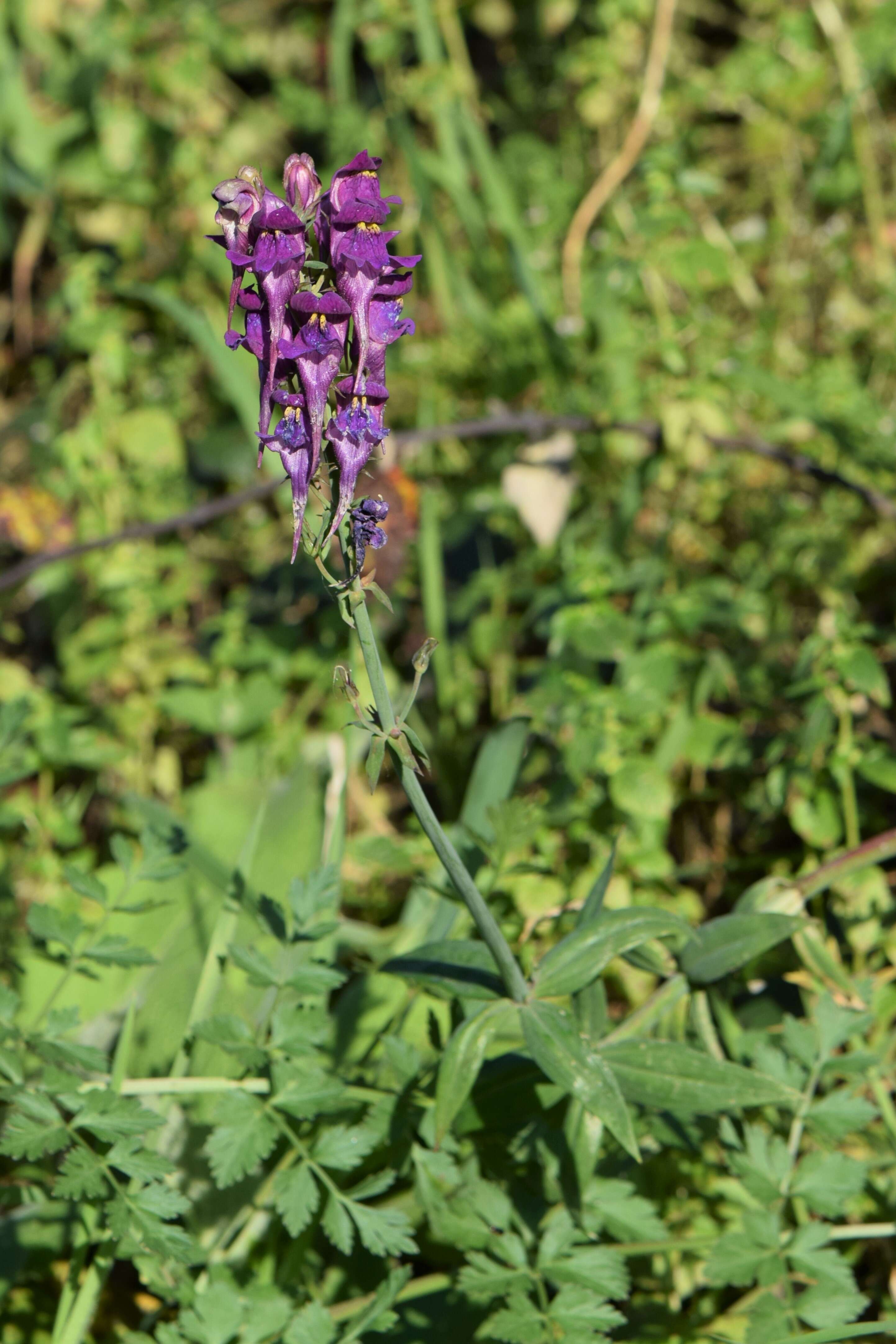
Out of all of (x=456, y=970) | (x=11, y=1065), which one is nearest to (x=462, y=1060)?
(x=456, y=970)

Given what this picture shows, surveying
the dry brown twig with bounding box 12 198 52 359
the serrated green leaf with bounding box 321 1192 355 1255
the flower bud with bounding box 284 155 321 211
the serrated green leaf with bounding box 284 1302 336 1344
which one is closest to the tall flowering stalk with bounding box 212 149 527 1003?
the flower bud with bounding box 284 155 321 211

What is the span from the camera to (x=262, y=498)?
10.9 feet

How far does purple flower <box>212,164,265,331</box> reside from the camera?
1.13 metres

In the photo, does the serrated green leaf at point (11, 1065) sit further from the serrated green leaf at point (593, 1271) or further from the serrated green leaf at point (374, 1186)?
the serrated green leaf at point (593, 1271)

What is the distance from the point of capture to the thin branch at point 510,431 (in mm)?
2486

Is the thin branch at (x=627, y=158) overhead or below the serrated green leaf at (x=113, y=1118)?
overhead

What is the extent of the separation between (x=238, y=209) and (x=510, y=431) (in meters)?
1.86

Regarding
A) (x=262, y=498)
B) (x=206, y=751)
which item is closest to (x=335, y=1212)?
(x=206, y=751)

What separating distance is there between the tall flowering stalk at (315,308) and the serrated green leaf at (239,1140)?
78cm

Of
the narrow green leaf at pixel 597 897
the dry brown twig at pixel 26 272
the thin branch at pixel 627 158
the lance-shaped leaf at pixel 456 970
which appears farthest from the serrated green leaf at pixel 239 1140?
the dry brown twig at pixel 26 272

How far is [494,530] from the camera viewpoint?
10.2 ft

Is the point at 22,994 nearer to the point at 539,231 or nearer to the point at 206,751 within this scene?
the point at 206,751

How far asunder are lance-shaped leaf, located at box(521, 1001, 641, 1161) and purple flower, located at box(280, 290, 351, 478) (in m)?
0.73

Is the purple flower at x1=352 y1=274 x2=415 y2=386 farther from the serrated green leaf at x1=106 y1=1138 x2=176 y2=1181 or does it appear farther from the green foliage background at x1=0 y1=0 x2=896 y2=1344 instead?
the serrated green leaf at x1=106 y1=1138 x2=176 y2=1181
